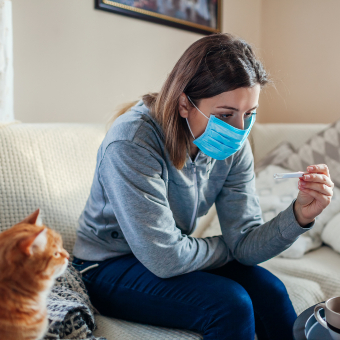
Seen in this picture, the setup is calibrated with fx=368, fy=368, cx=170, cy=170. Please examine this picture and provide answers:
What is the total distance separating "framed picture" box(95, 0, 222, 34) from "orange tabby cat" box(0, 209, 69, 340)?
4.67 feet

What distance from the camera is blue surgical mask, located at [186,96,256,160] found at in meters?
0.98

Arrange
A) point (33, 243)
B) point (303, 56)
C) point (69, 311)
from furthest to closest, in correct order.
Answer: point (303, 56) < point (69, 311) < point (33, 243)

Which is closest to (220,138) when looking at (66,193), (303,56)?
(66,193)

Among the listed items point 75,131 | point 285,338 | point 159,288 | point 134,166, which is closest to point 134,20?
point 75,131

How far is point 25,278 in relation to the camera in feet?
2.05

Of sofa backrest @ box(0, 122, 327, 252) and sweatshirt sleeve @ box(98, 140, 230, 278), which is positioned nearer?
sweatshirt sleeve @ box(98, 140, 230, 278)

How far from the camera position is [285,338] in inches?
39.4

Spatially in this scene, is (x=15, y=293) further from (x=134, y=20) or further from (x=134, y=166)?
(x=134, y=20)

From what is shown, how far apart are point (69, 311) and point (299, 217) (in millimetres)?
644

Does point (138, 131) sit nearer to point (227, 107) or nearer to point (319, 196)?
point (227, 107)

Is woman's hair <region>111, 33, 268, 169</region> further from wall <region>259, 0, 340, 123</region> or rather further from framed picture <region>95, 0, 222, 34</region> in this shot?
wall <region>259, 0, 340, 123</region>

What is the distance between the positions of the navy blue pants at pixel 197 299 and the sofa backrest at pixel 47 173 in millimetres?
199

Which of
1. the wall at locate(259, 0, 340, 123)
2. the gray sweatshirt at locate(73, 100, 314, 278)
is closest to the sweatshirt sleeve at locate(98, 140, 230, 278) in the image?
the gray sweatshirt at locate(73, 100, 314, 278)

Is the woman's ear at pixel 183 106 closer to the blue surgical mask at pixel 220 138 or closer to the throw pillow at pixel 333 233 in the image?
the blue surgical mask at pixel 220 138
